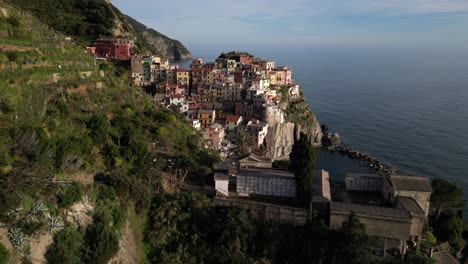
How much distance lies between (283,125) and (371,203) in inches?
1141

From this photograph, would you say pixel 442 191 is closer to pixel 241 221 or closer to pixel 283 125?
pixel 241 221

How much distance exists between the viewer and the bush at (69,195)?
1602 centimetres

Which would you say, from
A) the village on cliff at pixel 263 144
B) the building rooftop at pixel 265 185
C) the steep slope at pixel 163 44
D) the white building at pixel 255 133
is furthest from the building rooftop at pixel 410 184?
the steep slope at pixel 163 44

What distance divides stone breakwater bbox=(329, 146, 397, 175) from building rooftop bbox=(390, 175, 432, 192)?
67.6 feet

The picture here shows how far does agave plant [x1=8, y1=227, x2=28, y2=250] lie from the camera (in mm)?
13508

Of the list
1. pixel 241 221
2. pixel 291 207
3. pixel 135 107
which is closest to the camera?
pixel 241 221

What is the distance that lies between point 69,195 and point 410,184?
66.3 feet

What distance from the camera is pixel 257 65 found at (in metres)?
66.4

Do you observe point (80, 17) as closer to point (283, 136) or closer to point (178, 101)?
point (178, 101)

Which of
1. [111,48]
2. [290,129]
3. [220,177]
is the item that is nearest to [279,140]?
[290,129]

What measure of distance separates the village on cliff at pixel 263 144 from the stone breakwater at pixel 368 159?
39 cm

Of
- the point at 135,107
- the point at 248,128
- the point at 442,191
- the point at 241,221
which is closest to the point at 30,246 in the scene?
the point at 241,221

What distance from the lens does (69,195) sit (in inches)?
643

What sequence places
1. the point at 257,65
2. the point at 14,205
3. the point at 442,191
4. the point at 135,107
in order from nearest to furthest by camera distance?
the point at 14,205
the point at 442,191
the point at 135,107
the point at 257,65
